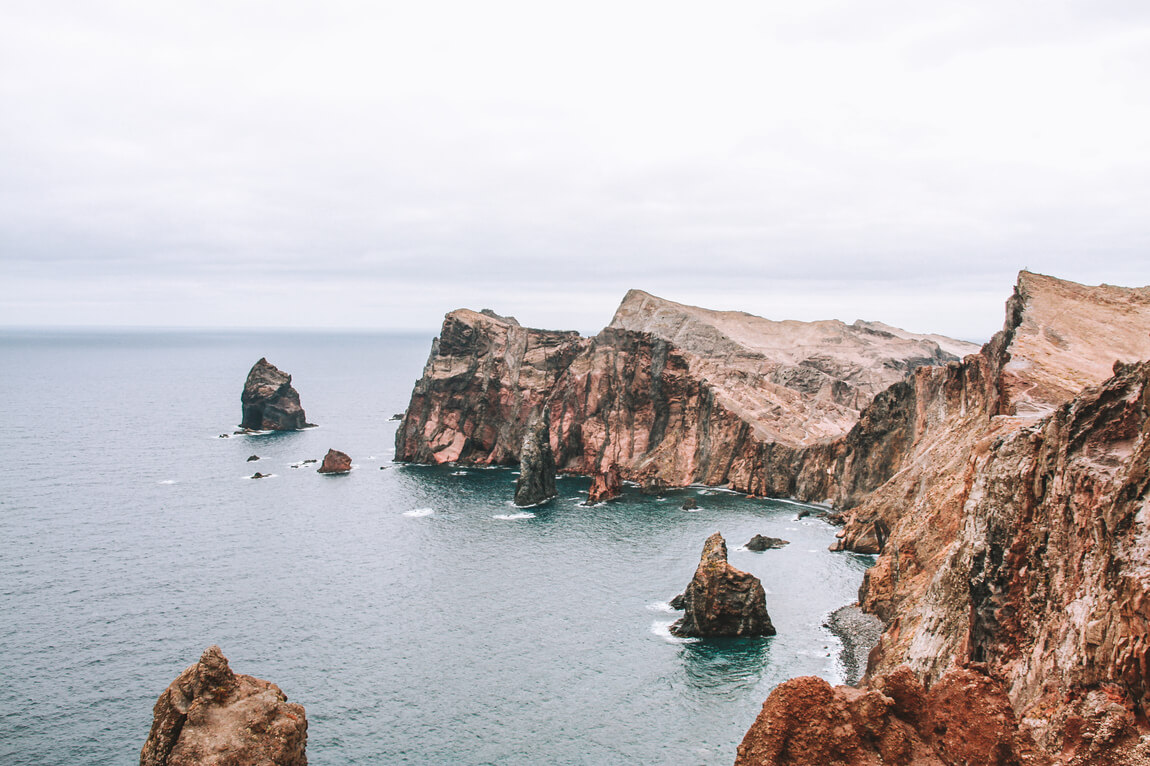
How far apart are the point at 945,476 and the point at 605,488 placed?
2826 inches

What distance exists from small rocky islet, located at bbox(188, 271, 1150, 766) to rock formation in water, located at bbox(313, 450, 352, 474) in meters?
17.3

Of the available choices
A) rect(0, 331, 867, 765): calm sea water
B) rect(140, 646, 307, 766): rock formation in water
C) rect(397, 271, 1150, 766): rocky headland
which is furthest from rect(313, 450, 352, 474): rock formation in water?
rect(140, 646, 307, 766): rock formation in water

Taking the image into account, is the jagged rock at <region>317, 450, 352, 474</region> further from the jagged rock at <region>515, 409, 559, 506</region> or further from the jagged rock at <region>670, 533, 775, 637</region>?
the jagged rock at <region>670, 533, 775, 637</region>

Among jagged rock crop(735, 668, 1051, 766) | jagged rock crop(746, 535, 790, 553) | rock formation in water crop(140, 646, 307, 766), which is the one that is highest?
jagged rock crop(735, 668, 1051, 766)

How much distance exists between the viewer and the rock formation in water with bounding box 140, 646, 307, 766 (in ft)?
132

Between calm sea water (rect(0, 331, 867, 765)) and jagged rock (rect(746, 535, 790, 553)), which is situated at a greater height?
jagged rock (rect(746, 535, 790, 553))

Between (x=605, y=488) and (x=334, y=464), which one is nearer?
(x=605, y=488)

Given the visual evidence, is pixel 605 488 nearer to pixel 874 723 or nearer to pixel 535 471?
pixel 535 471

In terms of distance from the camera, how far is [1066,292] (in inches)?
3959

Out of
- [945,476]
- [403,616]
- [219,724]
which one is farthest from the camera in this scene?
[403,616]

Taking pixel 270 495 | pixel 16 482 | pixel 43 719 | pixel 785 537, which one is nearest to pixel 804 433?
pixel 785 537

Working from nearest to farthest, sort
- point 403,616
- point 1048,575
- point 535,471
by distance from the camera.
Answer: point 1048,575, point 403,616, point 535,471

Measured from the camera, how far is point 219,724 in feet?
136

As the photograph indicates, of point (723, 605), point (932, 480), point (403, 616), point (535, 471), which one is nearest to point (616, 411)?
point (535, 471)
